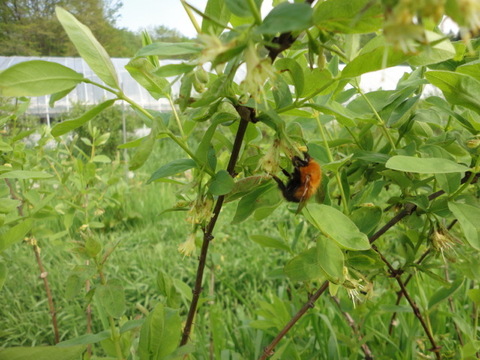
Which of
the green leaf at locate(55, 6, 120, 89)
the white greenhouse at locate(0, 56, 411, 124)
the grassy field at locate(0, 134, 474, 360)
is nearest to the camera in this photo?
the green leaf at locate(55, 6, 120, 89)

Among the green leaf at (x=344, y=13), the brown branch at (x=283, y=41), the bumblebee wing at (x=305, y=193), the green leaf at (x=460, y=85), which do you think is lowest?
the bumblebee wing at (x=305, y=193)

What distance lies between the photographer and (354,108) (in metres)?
0.58

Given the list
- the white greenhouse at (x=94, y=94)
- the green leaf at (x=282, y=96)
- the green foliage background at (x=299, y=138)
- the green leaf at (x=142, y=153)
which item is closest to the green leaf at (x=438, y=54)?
the green foliage background at (x=299, y=138)

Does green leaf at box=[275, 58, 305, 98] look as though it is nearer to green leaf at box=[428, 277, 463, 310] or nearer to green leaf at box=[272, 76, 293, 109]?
green leaf at box=[272, 76, 293, 109]

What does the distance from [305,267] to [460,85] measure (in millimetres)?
254

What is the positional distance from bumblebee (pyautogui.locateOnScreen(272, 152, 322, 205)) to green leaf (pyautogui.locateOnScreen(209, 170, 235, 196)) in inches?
2.4

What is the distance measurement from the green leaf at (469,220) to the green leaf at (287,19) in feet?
0.94

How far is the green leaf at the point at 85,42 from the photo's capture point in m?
0.37

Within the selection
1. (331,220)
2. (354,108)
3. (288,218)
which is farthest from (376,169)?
(288,218)

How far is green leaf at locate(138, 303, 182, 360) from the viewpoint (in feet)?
1.51

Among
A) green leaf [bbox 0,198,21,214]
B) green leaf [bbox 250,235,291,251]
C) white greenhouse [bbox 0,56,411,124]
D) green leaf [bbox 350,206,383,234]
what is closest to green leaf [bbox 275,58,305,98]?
green leaf [bbox 350,206,383,234]

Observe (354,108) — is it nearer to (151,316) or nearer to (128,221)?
(151,316)

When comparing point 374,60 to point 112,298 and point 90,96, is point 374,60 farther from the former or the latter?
point 90,96

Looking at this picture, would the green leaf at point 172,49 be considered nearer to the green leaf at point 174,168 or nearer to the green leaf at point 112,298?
the green leaf at point 174,168
